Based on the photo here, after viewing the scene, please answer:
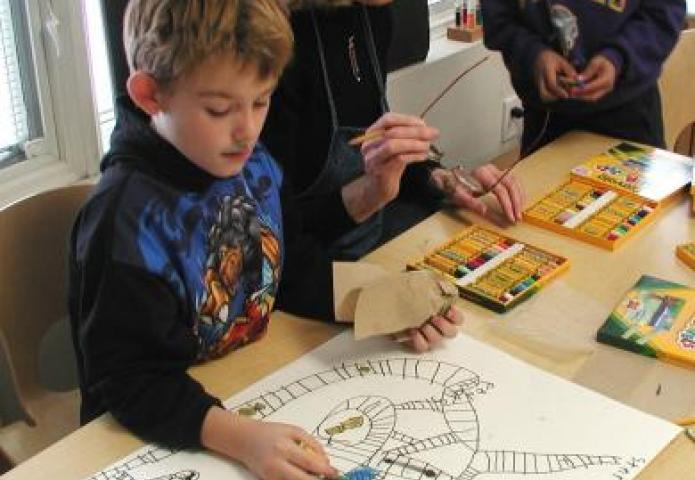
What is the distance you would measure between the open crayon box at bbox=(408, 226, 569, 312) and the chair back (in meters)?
0.50

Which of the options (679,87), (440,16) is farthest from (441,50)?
(679,87)

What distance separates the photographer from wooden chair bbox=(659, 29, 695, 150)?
5.90ft

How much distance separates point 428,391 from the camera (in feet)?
2.93

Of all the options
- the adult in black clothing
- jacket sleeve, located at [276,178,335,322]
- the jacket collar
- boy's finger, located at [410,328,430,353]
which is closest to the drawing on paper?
boy's finger, located at [410,328,430,353]

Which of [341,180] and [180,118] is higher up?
[180,118]

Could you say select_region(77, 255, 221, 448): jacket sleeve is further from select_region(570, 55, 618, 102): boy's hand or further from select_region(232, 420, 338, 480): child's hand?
→ select_region(570, 55, 618, 102): boy's hand

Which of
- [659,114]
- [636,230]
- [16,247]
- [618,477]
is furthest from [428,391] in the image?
[659,114]

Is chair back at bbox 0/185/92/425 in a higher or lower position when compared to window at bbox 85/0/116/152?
lower

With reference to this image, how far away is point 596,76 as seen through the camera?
1.51 meters

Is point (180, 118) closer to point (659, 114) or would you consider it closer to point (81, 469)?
point (81, 469)

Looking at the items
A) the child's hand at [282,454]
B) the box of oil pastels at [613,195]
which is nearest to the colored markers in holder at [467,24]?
the box of oil pastels at [613,195]

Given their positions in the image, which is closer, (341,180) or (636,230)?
(636,230)

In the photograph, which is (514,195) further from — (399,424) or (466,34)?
(466,34)

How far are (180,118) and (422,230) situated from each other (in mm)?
482
